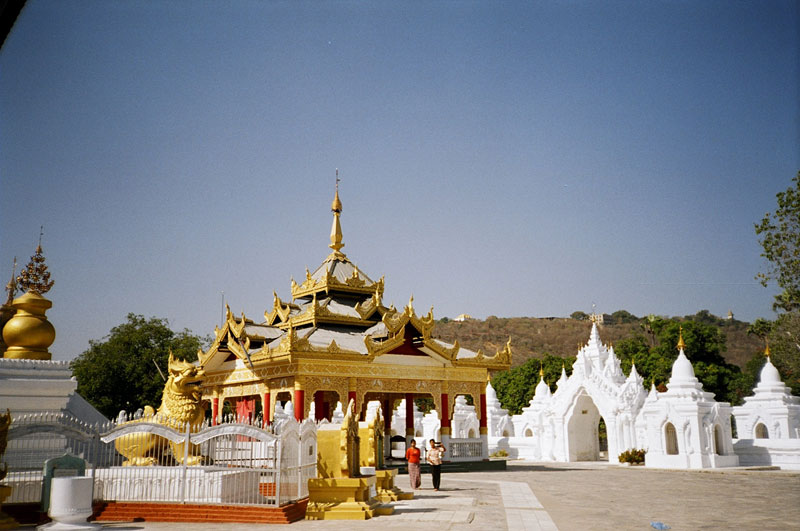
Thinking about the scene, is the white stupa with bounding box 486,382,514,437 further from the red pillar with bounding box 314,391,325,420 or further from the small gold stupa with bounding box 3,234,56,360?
the small gold stupa with bounding box 3,234,56,360

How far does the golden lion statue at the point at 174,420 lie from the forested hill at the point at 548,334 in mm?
87665

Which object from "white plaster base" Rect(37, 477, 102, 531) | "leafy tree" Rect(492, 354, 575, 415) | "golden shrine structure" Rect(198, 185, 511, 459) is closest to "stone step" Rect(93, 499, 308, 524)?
"white plaster base" Rect(37, 477, 102, 531)

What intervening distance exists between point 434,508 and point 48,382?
8.56 metres

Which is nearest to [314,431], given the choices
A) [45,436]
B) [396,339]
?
[45,436]

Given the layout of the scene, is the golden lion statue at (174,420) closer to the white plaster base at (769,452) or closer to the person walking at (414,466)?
the person walking at (414,466)

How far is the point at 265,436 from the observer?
12.8 metres

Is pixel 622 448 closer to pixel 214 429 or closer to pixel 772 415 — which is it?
pixel 772 415

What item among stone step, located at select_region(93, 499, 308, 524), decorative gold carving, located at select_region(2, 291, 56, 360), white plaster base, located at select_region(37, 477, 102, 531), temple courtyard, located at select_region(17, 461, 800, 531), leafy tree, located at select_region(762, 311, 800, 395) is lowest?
temple courtyard, located at select_region(17, 461, 800, 531)

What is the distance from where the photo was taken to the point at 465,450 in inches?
1095

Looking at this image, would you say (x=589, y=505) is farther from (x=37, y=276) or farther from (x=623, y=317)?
(x=623, y=317)

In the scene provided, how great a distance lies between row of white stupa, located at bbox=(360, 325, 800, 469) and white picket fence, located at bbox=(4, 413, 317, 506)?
2096cm

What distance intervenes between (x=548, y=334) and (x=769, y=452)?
84.8 meters

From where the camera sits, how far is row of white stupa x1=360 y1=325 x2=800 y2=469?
2956 centimetres

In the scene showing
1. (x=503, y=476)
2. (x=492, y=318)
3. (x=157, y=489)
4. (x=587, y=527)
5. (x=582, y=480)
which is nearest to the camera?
(x=587, y=527)
